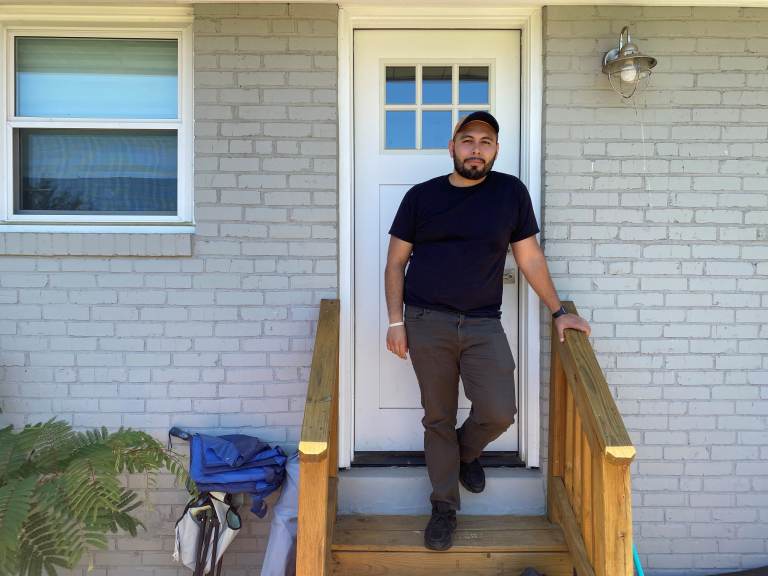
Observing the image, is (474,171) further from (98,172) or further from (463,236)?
(98,172)

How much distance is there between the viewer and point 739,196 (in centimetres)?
322

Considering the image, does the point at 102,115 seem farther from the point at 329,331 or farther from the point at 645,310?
the point at 645,310

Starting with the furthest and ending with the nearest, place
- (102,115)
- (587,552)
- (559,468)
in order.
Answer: (102,115)
(559,468)
(587,552)

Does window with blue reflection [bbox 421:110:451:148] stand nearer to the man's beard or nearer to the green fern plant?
the man's beard

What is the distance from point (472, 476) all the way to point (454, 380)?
1.77 feet

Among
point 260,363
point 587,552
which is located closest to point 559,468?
point 587,552

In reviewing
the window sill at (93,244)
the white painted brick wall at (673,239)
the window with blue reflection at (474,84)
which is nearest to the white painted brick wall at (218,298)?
the window sill at (93,244)

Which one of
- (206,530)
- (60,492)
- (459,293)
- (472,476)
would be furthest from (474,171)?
(60,492)

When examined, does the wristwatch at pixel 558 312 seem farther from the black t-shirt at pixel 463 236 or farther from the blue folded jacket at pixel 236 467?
the blue folded jacket at pixel 236 467

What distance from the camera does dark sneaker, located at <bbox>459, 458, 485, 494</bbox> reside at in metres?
3.14

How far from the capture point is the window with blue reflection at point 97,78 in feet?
11.0

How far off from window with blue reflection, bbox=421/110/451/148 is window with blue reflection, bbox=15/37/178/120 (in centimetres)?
132

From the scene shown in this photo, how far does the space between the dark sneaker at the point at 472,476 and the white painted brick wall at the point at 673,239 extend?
0.57 m

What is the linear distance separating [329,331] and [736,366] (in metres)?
2.08
